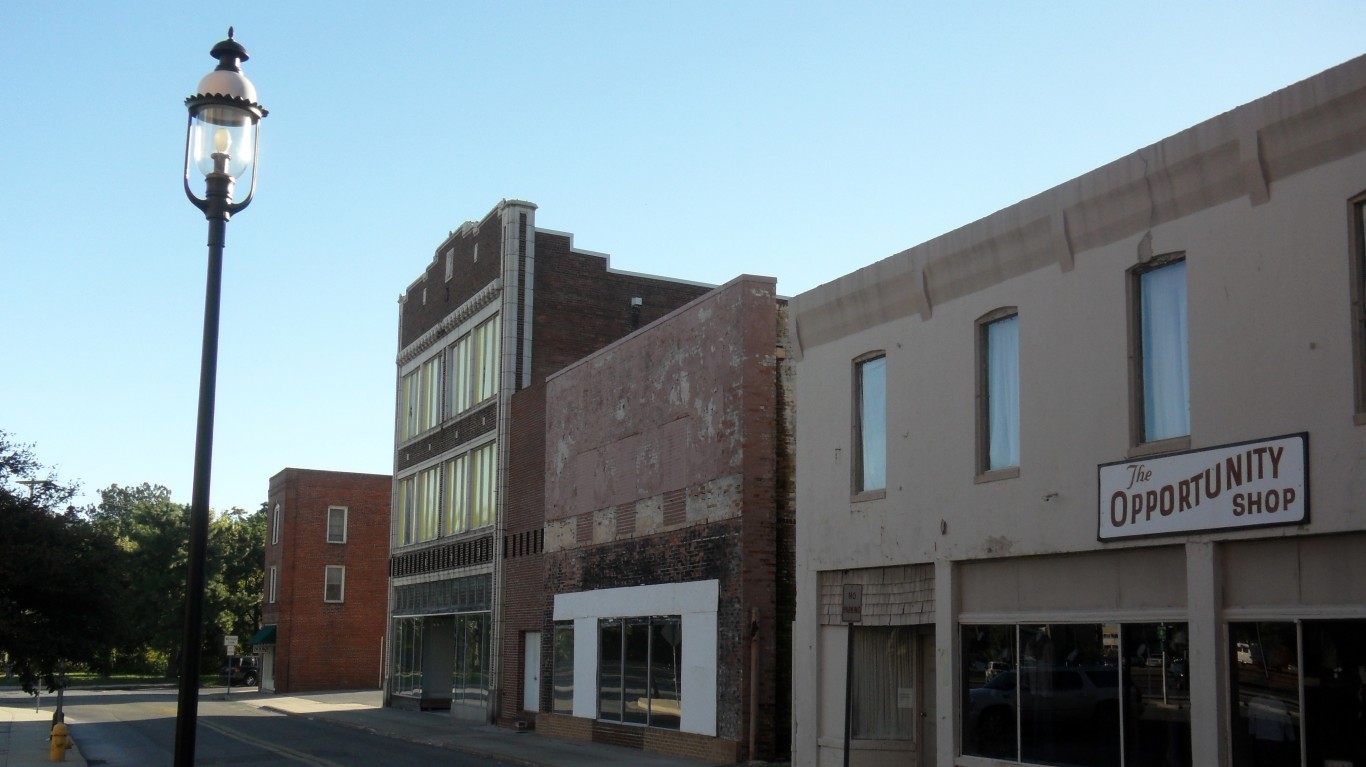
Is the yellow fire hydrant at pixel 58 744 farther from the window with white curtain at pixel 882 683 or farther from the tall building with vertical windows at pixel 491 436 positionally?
the window with white curtain at pixel 882 683

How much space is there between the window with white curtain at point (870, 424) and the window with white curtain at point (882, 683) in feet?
6.90

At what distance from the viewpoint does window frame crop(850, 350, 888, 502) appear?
18.7 m

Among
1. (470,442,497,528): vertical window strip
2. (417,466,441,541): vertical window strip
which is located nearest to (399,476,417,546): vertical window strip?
(417,466,441,541): vertical window strip

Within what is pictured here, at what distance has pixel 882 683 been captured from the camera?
63.3ft

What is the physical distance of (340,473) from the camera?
64188 millimetres

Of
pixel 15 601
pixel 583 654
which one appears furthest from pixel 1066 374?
pixel 583 654

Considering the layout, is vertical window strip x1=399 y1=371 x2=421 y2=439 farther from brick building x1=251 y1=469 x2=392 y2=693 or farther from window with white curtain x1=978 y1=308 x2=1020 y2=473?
window with white curtain x1=978 y1=308 x2=1020 y2=473

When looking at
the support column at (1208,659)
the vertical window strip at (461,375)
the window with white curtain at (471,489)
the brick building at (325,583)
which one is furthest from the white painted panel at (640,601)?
→ the brick building at (325,583)

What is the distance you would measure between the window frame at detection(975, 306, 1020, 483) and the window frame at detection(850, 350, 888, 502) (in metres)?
2.05

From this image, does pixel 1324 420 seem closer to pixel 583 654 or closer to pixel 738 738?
pixel 738 738

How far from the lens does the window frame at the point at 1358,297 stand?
38.6 ft

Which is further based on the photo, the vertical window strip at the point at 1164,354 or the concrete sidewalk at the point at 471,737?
the concrete sidewalk at the point at 471,737

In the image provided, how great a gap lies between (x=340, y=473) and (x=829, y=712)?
48.1m

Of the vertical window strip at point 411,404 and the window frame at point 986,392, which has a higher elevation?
the vertical window strip at point 411,404
